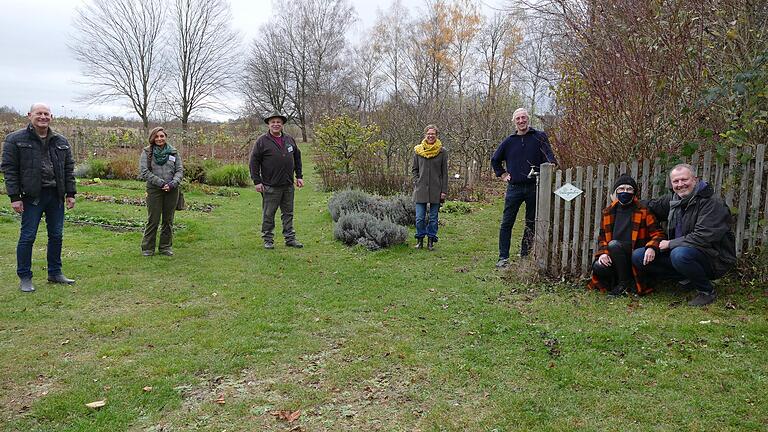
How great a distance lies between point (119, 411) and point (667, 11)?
198 inches

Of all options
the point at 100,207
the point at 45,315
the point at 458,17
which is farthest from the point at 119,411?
the point at 458,17

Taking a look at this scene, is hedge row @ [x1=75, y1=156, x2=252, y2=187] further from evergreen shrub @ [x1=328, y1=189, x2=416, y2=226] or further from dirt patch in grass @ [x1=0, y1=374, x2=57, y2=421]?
dirt patch in grass @ [x1=0, y1=374, x2=57, y2=421]

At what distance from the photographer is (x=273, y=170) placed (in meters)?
7.17

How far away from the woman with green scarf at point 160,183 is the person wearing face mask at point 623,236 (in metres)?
4.91

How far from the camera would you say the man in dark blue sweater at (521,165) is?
5.81 m

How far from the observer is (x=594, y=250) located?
5.03m

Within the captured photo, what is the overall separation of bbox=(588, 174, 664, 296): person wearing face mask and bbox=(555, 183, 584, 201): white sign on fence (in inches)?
14.2

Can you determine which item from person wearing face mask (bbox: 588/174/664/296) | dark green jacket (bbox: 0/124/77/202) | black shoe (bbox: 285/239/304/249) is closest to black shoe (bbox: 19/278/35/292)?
dark green jacket (bbox: 0/124/77/202)

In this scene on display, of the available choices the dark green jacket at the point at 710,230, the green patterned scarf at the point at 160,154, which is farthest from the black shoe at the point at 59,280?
the dark green jacket at the point at 710,230

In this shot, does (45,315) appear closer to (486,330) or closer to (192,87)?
(486,330)

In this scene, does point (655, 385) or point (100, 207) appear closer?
point (655, 385)

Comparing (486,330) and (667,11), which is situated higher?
(667,11)

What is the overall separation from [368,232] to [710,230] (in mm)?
4336

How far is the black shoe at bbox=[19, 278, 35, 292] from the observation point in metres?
5.06
